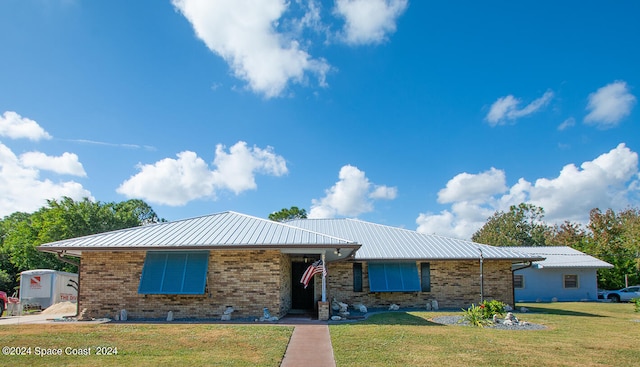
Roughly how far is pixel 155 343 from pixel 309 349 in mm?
3383

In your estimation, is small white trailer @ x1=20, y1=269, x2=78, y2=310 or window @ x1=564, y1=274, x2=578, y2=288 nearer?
small white trailer @ x1=20, y1=269, x2=78, y2=310

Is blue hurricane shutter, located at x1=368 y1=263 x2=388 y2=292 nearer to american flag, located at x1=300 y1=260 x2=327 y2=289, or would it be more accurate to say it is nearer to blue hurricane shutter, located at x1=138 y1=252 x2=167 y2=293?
american flag, located at x1=300 y1=260 x2=327 y2=289

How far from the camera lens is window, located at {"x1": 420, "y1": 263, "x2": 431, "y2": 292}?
19.6m

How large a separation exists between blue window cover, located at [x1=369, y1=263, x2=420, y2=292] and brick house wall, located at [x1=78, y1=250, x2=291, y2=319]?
211 inches

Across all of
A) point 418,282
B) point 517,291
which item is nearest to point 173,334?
point 418,282

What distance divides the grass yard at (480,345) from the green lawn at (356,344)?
18 mm

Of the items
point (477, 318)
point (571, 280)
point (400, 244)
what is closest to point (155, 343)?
point (477, 318)

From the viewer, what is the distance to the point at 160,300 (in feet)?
49.0

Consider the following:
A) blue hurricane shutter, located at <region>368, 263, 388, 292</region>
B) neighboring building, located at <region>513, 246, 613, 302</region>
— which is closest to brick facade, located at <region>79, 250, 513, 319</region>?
blue hurricane shutter, located at <region>368, 263, 388, 292</region>

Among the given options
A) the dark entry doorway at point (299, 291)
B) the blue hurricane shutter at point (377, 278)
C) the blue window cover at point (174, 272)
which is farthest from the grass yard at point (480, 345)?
the dark entry doorway at point (299, 291)

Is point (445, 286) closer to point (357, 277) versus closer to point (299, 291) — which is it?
point (357, 277)

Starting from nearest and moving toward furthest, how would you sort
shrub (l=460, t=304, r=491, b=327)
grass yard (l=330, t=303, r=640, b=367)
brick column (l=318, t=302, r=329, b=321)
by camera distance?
grass yard (l=330, t=303, r=640, b=367) → shrub (l=460, t=304, r=491, b=327) → brick column (l=318, t=302, r=329, b=321)

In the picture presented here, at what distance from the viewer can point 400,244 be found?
21141mm

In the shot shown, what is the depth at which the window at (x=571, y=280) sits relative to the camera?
2945 centimetres
